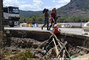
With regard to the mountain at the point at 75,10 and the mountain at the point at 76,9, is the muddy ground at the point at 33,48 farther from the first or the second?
the mountain at the point at 76,9

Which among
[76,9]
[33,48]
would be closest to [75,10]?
[76,9]

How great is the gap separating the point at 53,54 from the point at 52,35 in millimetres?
1798

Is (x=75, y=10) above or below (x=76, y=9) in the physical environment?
below

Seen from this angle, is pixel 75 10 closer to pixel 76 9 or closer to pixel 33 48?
pixel 76 9

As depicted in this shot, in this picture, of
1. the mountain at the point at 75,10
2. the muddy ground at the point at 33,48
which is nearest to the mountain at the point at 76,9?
the mountain at the point at 75,10

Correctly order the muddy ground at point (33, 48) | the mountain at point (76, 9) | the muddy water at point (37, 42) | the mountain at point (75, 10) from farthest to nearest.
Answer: the mountain at point (76, 9) → the mountain at point (75, 10) → the muddy water at point (37, 42) → the muddy ground at point (33, 48)

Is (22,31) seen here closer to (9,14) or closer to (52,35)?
(52,35)

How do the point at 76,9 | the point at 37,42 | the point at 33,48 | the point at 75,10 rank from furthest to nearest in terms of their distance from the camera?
the point at 76,9 < the point at 75,10 < the point at 37,42 < the point at 33,48

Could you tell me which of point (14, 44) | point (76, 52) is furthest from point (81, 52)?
point (14, 44)

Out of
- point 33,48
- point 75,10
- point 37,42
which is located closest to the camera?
point 33,48

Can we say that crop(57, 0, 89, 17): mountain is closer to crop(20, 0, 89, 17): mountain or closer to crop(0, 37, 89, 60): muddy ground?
crop(20, 0, 89, 17): mountain

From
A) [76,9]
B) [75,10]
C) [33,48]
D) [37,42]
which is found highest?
[37,42]

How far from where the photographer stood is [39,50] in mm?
10742

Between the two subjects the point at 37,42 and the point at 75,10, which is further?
the point at 75,10
